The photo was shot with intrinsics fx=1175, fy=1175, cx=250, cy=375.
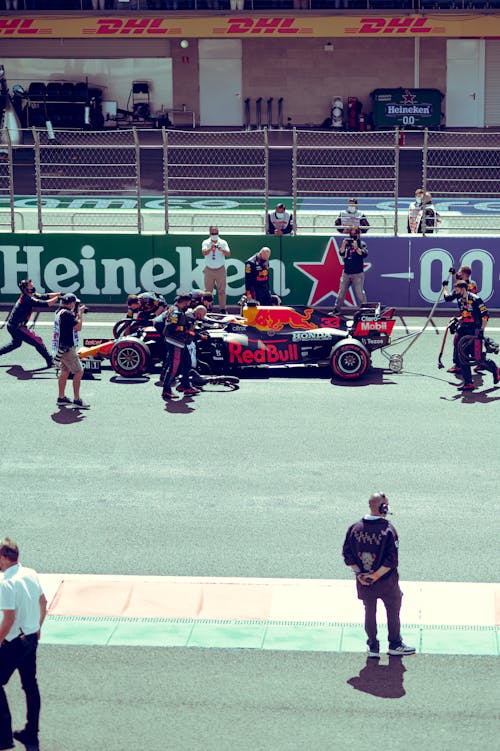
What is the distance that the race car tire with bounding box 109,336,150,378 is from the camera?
63.0ft

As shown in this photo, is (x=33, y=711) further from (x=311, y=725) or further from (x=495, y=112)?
(x=495, y=112)

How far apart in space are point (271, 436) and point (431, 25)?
30.6m

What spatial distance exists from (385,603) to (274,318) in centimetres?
944

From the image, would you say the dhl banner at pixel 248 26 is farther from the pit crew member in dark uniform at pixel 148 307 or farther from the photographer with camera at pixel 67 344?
the photographer with camera at pixel 67 344

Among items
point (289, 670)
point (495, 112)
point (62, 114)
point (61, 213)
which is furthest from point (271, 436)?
point (495, 112)

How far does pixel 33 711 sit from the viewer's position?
28.9 ft

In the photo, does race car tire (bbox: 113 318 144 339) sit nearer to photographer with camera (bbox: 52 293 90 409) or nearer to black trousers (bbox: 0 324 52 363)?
black trousers (bbox: 0 324 52 363)

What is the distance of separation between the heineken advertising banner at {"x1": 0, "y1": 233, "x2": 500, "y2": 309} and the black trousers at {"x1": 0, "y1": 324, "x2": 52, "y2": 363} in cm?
482

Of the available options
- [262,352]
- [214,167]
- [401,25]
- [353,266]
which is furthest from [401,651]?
[401,25]

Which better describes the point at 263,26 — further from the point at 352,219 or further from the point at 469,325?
the point at 469,325

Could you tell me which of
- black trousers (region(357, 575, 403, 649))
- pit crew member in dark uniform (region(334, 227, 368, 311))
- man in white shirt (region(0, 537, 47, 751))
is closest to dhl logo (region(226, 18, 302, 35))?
pit crew member in dark uniform (region(334, 227, 368, 311))

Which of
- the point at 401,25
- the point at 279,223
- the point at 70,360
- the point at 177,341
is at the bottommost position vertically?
the point at 70,360

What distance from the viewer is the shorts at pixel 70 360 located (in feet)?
56.9

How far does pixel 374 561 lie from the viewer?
10.0 m
